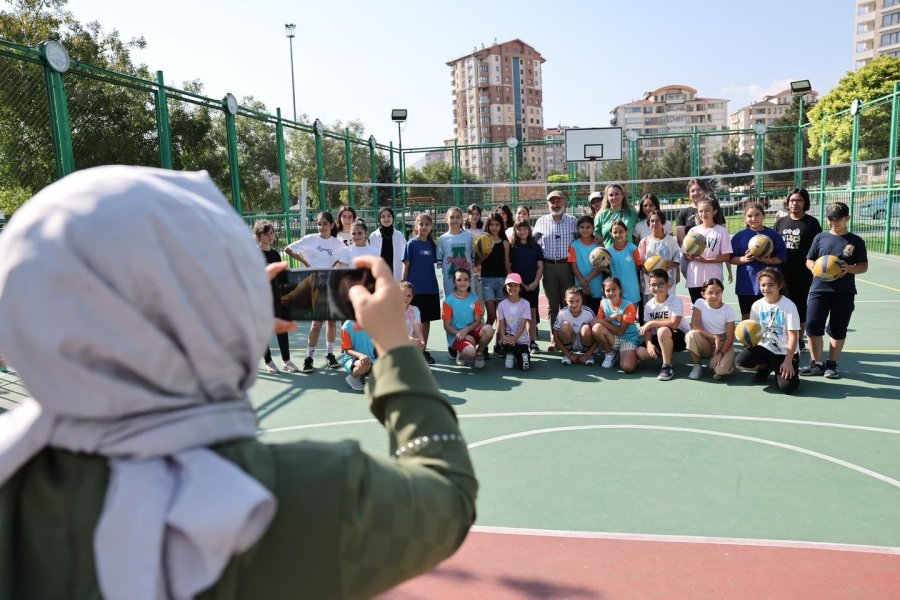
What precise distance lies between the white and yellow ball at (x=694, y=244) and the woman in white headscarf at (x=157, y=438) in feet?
22.8

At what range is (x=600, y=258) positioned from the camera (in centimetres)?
783

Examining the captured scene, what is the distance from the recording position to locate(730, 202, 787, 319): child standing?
712 cm

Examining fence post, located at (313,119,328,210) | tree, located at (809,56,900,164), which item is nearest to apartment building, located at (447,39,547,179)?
tree, located at (809,56,900,164)

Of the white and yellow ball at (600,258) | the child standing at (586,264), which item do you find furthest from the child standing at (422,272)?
the white and yellow ball at (600,258)

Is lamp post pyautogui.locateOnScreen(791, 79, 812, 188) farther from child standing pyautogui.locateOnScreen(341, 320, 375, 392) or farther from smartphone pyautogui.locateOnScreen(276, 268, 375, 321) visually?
smartphone pyautogui.locateOnScreen(276, 268, 375, 321)

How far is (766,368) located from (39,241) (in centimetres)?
664

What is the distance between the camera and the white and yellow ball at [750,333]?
648 centimetres

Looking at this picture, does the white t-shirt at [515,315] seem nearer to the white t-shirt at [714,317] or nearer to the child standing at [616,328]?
the child standing at [616,328]

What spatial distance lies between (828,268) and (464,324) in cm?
363

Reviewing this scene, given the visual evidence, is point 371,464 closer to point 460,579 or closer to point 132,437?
point 132,437

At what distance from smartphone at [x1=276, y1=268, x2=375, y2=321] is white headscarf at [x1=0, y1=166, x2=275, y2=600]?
0.39 metres

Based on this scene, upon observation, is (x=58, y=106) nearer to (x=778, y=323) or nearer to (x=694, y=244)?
(x=694, y=244)

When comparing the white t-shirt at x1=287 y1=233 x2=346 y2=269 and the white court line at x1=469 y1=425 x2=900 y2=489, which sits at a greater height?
the white t-shirt at x1=287 y1=233 x2=346 y2=269

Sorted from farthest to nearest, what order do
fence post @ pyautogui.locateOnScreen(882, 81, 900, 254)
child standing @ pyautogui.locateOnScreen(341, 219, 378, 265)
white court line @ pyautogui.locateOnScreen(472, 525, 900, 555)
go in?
1. fence post @ pyautogui.locateOnScreen(882, 81, 900, 254)
2. child standing @ pyautogui.locateOnScreen(341, 219, 378, 265)
3. white court line @ pyautogui.locateOnScreen(472, 525, 900, 555)
